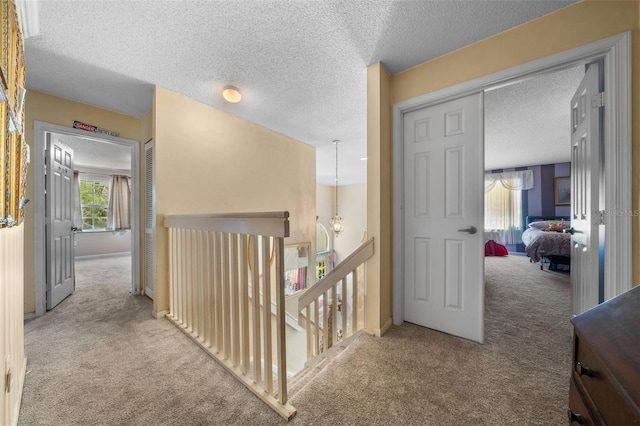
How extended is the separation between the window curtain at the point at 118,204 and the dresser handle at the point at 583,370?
851cm

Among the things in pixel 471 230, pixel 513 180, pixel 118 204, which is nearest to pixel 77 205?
pixel 118 204

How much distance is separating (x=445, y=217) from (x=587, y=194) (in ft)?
2.77

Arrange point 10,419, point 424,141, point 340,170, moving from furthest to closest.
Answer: point 340,170, point 424,141, point 10,419

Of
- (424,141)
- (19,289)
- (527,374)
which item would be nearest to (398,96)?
(424,141)

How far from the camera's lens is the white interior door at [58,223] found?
8.36 ft

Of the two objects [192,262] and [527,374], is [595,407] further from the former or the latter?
[192,262]

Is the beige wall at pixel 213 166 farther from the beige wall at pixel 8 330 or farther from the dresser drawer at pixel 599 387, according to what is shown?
the dresser drawer at pixel 599 387

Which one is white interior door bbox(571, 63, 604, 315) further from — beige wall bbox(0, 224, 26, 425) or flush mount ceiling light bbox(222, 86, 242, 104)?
beige wall bbox(0, 224, 26, 425)

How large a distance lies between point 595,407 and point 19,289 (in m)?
2.50

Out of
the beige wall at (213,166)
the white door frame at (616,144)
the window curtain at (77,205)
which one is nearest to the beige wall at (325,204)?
the beige wall at (213,166)

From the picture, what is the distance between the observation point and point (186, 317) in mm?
2078

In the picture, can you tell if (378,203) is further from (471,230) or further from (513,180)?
(513,180)

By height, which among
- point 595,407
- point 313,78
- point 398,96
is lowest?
point 595,407

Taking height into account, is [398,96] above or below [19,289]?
above
